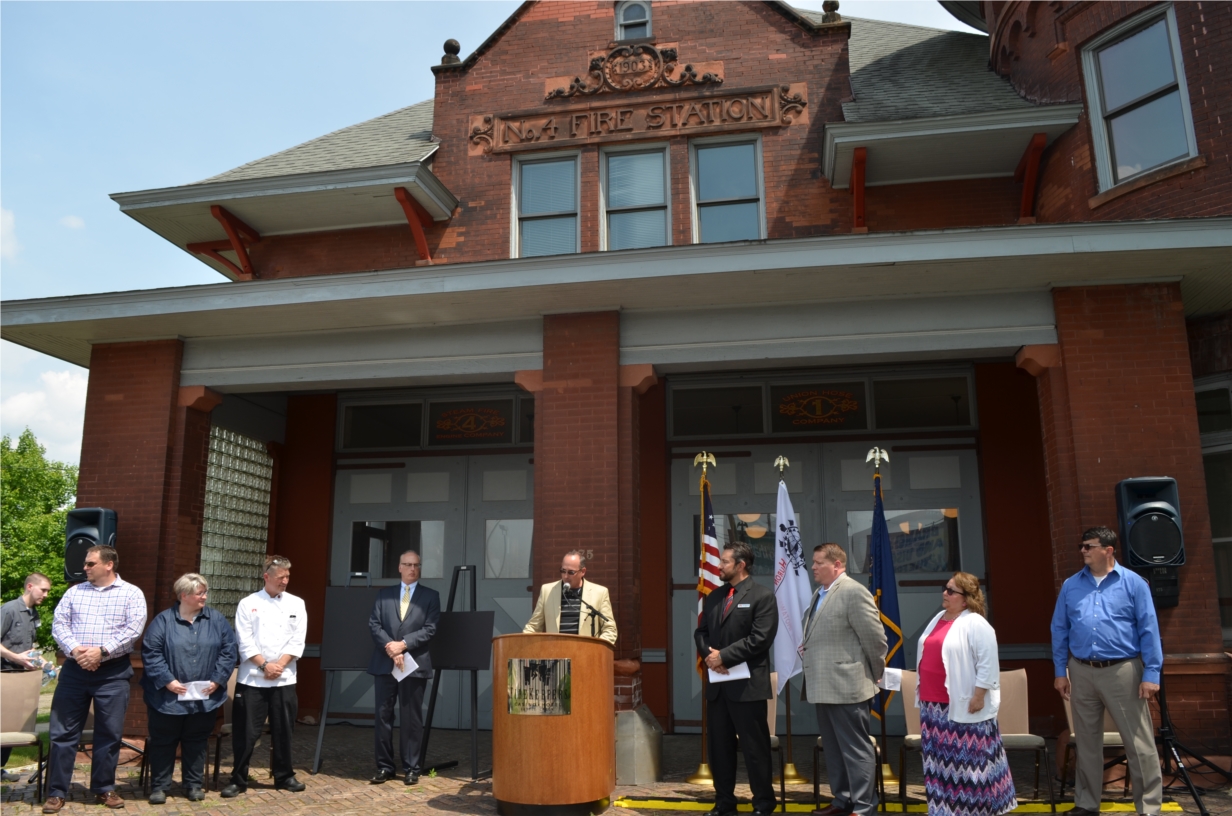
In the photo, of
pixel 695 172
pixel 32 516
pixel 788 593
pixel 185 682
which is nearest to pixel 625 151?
pixel 695 172

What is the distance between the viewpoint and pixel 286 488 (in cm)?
1172

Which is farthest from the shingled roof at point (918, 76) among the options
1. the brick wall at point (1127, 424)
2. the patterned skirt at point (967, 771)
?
the patterned skirt at point (967, 771)

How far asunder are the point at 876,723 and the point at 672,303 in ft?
16.1

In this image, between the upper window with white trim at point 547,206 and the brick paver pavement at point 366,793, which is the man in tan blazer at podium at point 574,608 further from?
the upper window with white trim at point 547,206

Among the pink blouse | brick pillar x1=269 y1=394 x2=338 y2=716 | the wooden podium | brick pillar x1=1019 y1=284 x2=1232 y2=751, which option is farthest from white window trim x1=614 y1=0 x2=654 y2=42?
the pink blouse

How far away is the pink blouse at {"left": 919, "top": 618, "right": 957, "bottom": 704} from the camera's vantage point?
5.80m

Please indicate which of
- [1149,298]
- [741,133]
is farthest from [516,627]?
[1149,298]

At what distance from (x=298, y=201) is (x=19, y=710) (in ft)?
20.2

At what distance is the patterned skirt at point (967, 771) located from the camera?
5.55 metres

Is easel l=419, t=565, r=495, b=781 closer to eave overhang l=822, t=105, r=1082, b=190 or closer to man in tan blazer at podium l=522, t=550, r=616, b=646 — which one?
man in tan blazer at podium l=522, t=550, r=616, b=646

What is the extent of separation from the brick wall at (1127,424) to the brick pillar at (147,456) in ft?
26.4

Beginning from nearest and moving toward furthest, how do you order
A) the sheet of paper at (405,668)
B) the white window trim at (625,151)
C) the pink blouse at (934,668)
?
the pink blouse at (934,668) < the sheet of paper at (405,668) < the white window trim at (625,151)

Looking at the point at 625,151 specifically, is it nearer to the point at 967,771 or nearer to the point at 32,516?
the point at 967,771

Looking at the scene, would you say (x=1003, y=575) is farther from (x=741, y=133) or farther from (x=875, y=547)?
(x=741, y=133)
